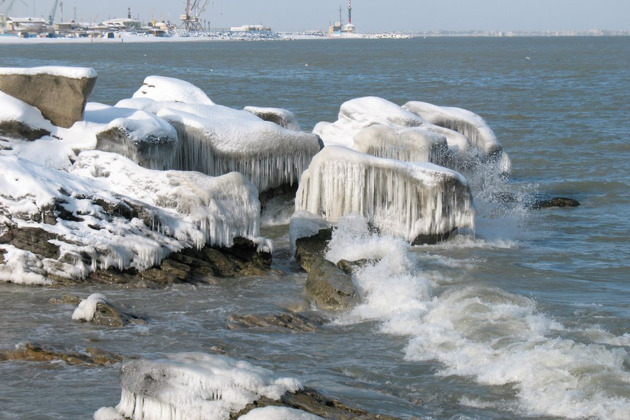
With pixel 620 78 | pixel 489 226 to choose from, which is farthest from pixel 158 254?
pixel 620 78

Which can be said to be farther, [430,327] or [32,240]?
[32,240]

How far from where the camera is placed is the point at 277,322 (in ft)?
42.3

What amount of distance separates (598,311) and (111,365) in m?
6.59

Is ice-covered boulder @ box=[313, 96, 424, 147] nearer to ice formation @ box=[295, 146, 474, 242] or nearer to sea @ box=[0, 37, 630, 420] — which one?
sea @ box=[0, 37, 630, 420]

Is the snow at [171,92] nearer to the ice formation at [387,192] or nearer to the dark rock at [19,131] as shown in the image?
the dark rock at [19,131]

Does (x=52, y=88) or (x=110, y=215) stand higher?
(x=52, y=88)

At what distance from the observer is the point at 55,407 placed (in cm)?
980

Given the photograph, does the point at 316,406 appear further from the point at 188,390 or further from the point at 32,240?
the point at 32,240

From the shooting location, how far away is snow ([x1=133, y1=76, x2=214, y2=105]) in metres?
22.3

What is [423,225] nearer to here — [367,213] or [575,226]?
[367,213]

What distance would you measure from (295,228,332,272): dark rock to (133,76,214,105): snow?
622 centimetres

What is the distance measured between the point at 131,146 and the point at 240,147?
2.22 m

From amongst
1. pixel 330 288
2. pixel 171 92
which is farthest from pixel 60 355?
pixel 171 92

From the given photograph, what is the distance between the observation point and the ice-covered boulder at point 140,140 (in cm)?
1727
